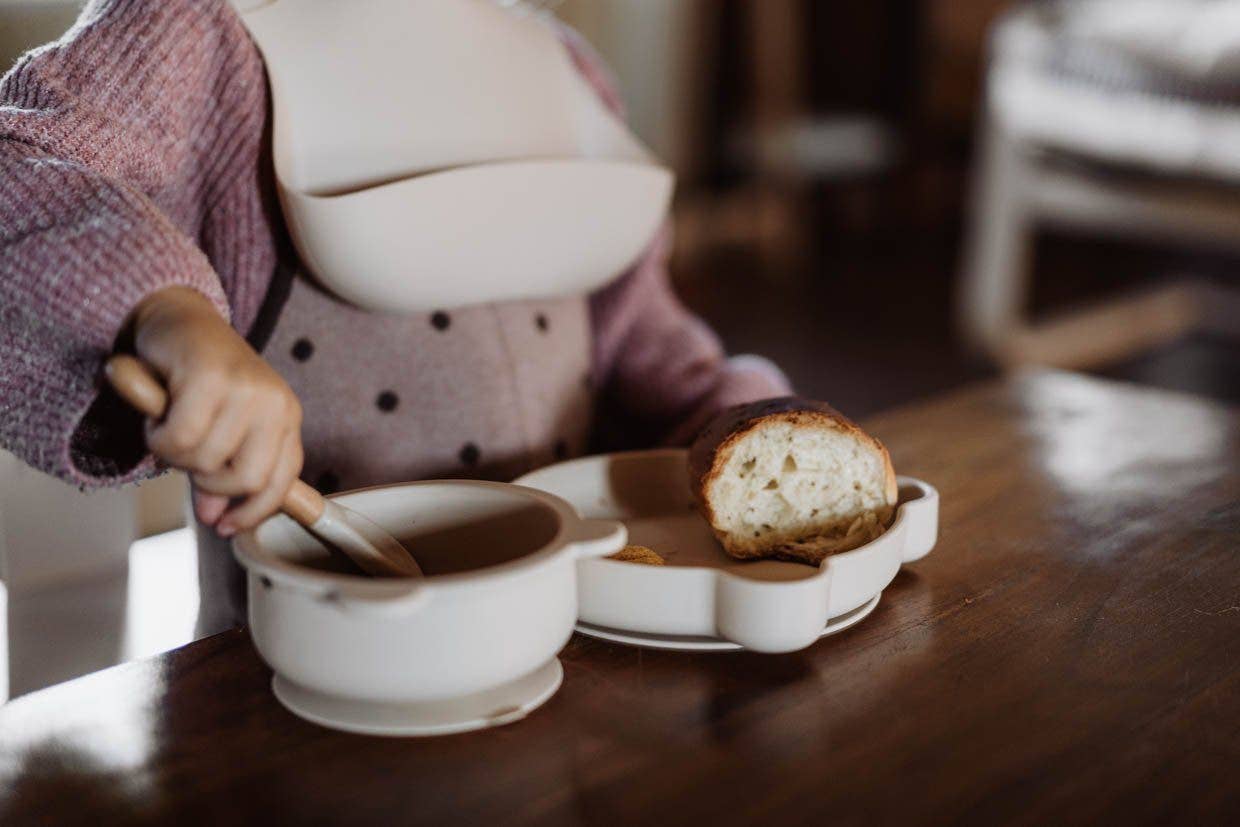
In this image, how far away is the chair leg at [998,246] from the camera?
2371mm

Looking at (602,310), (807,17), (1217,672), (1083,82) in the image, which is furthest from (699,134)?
(1217,672)

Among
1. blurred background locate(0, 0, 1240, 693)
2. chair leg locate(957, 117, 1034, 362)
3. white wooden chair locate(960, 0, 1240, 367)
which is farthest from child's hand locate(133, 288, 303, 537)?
chair leg locate(957, 117, 1034, 362)

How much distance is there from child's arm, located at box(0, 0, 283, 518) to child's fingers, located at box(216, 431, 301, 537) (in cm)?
6

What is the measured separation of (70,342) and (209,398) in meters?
0.09

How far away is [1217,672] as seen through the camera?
1.64 ft

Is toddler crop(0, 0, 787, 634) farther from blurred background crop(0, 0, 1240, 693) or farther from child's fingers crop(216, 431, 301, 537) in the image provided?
blurred background crop(0, 0, 1240, 693)

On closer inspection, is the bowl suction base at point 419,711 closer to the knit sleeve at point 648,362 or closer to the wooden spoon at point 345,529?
the wooden spoon at point 345,529

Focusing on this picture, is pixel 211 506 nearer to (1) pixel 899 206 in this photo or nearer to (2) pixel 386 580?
(2) pixel 386 580

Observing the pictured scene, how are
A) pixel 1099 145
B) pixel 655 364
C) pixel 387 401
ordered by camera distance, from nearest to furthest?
1. pixel 387 401
2. pixel 655 364
3. pixel 1099 145

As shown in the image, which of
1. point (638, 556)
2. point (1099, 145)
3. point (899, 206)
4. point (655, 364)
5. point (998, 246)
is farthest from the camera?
point (899, 206)

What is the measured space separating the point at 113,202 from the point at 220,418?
0.11 m

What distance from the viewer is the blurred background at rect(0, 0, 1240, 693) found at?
0.78 metres

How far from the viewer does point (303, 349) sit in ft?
2.07

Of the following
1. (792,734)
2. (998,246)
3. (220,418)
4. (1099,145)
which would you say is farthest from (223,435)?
(998,246)
